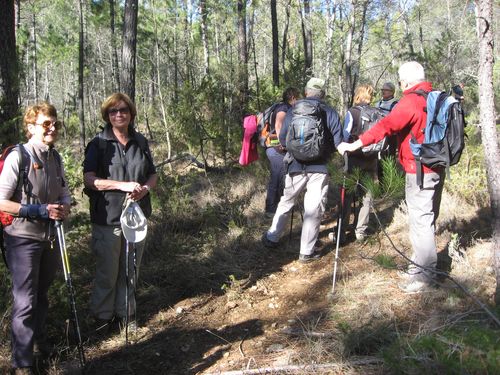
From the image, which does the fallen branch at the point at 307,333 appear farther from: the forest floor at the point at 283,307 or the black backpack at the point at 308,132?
the black backpack at the point at 308,132

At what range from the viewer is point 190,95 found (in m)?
8.68

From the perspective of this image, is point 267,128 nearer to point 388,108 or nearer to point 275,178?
point 275,178

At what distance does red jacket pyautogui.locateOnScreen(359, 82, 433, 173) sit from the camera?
354 centimetres

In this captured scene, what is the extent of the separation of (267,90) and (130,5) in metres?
4.07

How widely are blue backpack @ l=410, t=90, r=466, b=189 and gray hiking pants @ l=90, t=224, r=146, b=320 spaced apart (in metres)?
2.52

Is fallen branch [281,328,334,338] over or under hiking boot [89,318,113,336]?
over

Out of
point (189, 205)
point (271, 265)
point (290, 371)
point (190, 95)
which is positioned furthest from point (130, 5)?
point (290, 371)

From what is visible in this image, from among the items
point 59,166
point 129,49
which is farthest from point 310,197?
point 129,49

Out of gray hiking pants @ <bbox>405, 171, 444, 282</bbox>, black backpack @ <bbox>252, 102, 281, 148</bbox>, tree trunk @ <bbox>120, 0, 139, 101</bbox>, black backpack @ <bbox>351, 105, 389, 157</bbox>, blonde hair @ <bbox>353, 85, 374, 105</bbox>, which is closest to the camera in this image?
gray hiking pants @ <bbox>405, 171, 444, 282</bbox>

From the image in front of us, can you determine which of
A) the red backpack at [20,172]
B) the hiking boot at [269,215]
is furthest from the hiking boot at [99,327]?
the hiking boot at [269,215]

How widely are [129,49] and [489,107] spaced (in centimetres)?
588

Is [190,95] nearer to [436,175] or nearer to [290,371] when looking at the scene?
[436,175]

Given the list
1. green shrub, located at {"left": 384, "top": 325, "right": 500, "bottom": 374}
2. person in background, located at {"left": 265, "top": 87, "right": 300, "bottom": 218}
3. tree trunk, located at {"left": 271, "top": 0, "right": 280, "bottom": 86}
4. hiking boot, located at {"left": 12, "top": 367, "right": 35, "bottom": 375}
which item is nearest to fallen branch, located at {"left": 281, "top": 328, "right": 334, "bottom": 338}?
green shrub, located at {"left": 384, "top": 325, "right": 500, "bottom": 374}

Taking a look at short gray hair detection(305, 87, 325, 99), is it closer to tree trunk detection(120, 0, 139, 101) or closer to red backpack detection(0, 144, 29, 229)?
red backpack detection(0, 144, 29, 229)
